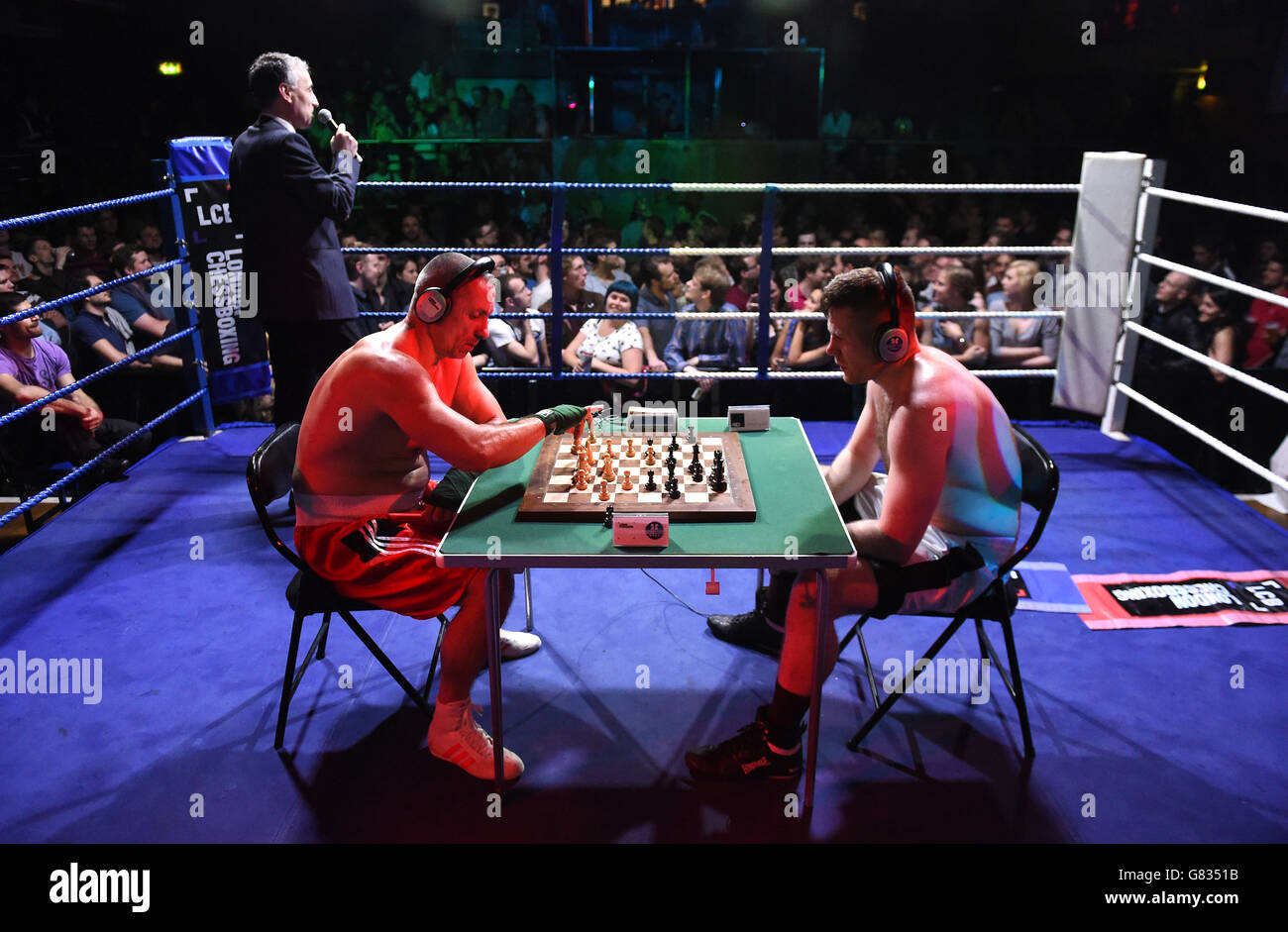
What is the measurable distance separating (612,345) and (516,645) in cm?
208

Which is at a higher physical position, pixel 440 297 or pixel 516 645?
pixel 440 297

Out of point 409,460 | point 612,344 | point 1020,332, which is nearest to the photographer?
point 409,460

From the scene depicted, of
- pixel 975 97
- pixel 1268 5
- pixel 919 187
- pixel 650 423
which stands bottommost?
pixel 650 423

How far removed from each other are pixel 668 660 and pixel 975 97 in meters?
7.40

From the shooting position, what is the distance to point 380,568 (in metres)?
2.02

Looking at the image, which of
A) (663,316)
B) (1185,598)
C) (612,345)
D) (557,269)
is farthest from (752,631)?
(612,345)

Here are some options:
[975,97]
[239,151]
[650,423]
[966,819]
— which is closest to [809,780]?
[966,819]

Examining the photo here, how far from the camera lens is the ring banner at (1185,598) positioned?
8.78ft

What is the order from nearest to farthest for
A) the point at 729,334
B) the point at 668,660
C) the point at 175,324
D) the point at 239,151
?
the point at 668,660 → the point at 239,151 → the point at 175,324 → the point at 729,334

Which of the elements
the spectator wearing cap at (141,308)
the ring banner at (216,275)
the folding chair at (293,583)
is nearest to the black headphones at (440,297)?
the folding chair at (293,583)

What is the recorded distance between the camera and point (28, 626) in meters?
2.66

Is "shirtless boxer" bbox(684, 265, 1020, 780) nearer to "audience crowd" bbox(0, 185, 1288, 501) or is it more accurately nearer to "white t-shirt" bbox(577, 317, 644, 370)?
"audience crowd" bbox(0, 185, 1288, 501)

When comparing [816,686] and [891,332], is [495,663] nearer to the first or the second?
[816,686]

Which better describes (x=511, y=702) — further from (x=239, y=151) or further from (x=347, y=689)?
(x=239, y=151)
